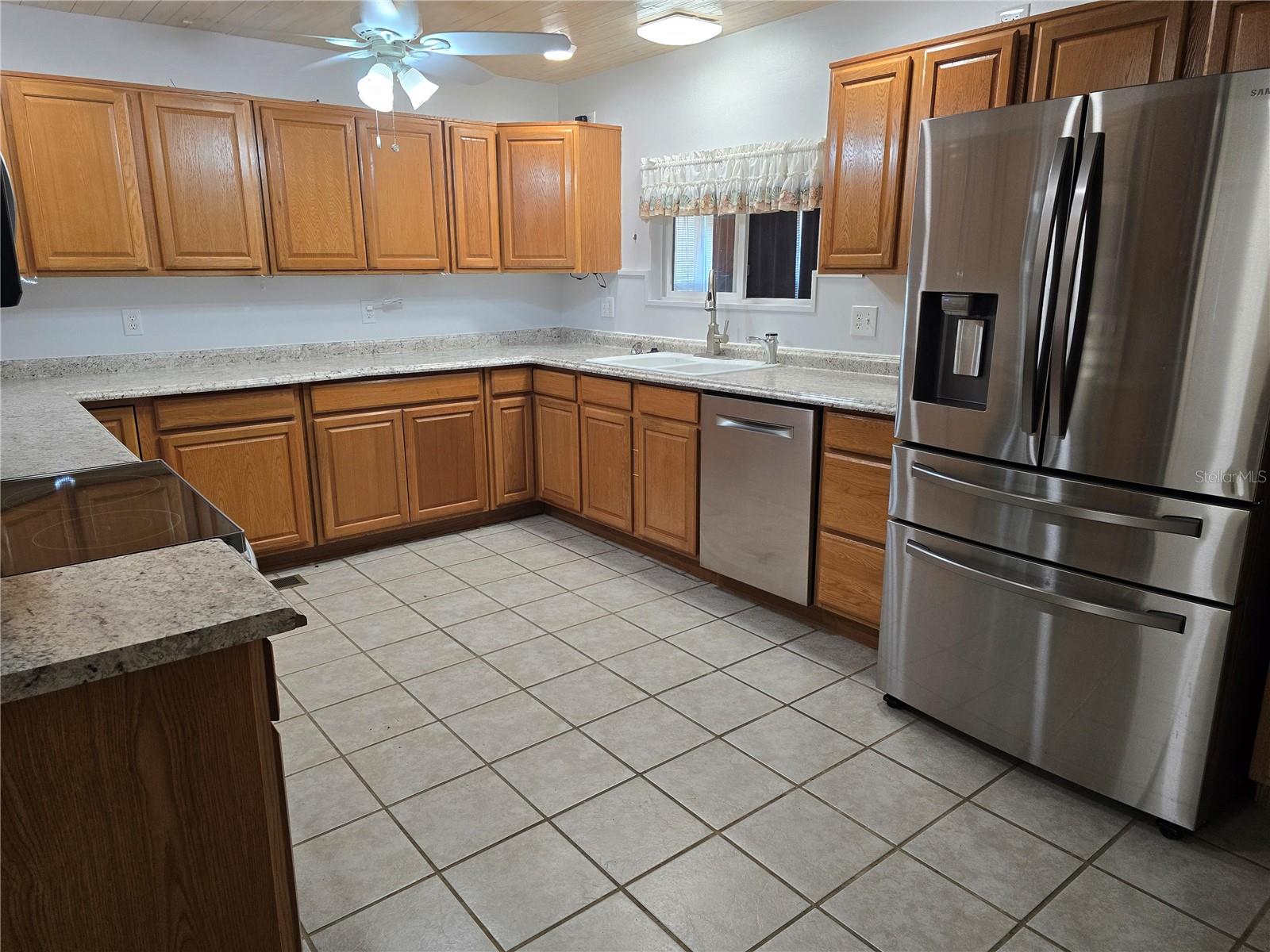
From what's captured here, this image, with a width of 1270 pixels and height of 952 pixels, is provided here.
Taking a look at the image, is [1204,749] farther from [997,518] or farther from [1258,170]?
[1258,170]

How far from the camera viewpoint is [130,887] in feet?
3.46

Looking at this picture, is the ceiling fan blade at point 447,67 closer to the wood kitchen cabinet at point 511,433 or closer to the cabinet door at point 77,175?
the cabinet door at point 77,175

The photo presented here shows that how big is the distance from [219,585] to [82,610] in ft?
0.53

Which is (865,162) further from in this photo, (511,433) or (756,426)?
(511,433)

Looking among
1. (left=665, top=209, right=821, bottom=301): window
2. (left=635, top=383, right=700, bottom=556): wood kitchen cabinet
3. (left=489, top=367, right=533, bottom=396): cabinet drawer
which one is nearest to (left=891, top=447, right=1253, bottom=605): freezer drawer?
(left=635, top=383, right=700, bottom=556): wood kitchen cabinet

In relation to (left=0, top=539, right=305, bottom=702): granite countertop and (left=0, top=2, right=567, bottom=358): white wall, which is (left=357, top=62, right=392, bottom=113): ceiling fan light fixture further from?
(left=0, top=539, right=305, bottom=702): granite countertop

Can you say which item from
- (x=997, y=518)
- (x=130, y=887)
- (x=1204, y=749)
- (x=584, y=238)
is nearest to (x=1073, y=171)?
(x=997, y=518)

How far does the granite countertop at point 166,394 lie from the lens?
0.98 meters

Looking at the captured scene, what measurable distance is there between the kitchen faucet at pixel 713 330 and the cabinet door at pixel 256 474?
201 cm

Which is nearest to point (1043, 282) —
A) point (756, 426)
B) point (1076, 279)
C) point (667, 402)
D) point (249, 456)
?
point (1076, 279)

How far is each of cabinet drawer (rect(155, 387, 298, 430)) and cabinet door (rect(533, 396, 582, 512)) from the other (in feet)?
4.21

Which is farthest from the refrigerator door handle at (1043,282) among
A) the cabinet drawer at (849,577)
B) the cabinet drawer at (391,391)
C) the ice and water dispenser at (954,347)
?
the cabinet drawer at (391,391)

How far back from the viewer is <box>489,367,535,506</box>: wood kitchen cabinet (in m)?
4.41

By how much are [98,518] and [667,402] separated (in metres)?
2.45
